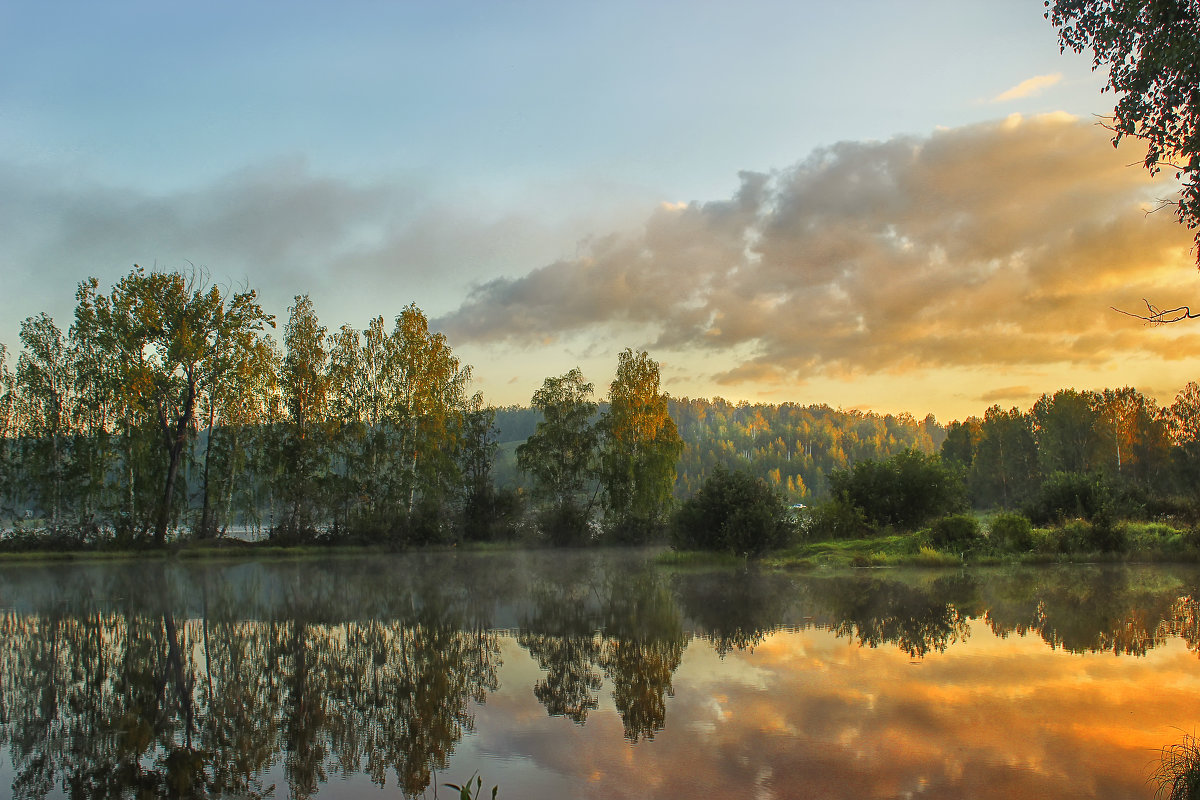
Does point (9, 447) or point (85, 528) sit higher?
point (9, 447)

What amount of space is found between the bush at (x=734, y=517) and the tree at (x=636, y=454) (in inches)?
626

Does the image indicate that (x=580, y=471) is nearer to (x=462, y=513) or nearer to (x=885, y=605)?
(x=462, y=513)

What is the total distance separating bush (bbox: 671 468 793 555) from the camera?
99.2ft

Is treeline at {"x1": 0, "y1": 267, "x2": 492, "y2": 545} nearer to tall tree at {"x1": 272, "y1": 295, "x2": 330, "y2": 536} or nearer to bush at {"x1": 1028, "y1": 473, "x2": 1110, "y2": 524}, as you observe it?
tall tree at {"x1": 272, "y1": 295, "x2": 330, "y2": 536}

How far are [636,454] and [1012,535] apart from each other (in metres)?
24.7

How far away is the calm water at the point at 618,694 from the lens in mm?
7609

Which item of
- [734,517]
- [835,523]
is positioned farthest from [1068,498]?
[734,517]

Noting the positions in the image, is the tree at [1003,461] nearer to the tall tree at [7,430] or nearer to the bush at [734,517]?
the bush at [734,517]

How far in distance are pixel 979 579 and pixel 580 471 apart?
95.7 feet

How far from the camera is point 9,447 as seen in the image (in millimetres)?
44812

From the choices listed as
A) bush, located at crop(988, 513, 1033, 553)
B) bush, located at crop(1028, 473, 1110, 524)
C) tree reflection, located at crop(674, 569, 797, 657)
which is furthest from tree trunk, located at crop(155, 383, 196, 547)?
bush, located at crop(1028, 473, 1110, 524)

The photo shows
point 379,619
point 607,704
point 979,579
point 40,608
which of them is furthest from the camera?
point 979,579

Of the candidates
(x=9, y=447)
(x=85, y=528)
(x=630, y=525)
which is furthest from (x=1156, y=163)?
(x=9, y=447)

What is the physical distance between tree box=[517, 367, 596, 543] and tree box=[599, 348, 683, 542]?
1.25m
